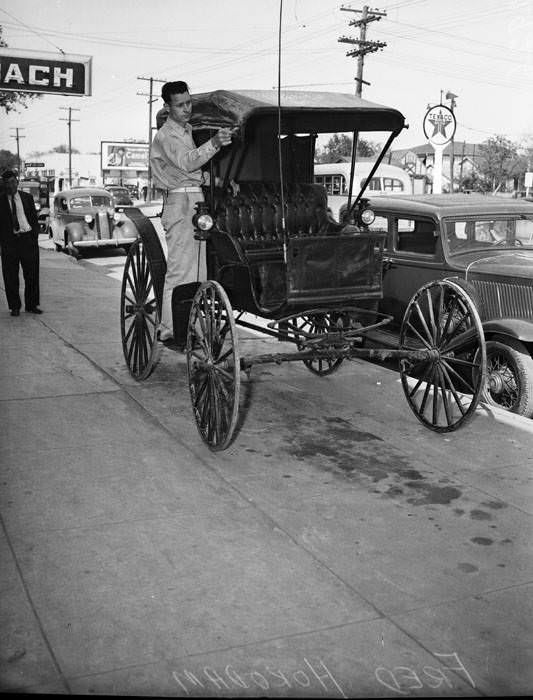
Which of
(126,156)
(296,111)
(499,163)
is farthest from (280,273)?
(126,156)

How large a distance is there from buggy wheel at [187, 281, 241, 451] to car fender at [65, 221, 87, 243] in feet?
48.6

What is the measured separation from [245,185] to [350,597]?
388 cm

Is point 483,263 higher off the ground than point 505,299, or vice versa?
point 483,263

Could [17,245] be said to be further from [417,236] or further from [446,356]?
[446,356]

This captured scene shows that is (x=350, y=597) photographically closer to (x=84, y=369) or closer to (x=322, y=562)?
(x=322, y=562)

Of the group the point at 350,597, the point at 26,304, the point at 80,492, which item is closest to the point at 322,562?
the point at 350,597

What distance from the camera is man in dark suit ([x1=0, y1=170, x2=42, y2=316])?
971 centimetres

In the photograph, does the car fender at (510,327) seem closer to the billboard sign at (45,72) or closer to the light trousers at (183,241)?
the light trousers at (183,241)

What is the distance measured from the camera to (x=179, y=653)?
2820 mm

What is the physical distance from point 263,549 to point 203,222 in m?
2.31

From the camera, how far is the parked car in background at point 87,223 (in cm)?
1928

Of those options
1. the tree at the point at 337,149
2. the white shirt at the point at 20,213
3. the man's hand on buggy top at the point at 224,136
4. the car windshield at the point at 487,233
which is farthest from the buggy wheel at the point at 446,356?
the white shirt at the point at 20,213

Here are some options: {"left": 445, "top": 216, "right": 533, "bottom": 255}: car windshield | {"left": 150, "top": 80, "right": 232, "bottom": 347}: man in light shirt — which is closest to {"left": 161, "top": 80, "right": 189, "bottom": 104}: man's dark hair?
{"left": 150, "top": 80, "right": 232, "bottom": 347}: man in light shirt

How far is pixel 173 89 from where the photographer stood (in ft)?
17.7
